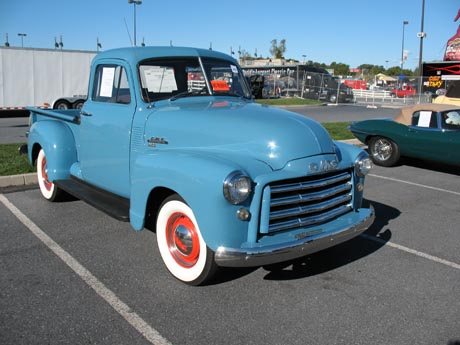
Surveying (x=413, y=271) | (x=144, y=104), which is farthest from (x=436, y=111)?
(x=144, y=104)

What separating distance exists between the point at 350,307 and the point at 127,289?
1.73 meters

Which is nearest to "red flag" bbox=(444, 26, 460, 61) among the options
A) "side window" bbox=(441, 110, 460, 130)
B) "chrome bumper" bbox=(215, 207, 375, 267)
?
"side window" bbox=(441, 110, 460, 130)

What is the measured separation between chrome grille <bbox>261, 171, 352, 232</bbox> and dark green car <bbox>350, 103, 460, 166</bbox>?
16.6 feet

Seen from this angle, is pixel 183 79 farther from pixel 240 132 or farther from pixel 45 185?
pixel 45 185

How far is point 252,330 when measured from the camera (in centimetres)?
309

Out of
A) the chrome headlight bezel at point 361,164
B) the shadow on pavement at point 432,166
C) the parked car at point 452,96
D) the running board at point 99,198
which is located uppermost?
the parked car at point 452,96

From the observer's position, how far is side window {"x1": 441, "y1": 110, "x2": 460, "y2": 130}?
8242 millimetres

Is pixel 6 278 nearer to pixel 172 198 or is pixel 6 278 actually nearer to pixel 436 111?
pixel 172 198

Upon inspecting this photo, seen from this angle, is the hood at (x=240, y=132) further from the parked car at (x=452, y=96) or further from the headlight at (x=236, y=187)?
the parked car at (x=452, y=96)

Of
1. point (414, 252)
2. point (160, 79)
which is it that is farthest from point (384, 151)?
point (160, 79)

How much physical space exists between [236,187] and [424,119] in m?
6.66

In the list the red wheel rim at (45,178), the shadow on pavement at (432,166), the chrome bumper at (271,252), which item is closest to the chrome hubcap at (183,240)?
the chrome bumper at (271,252)

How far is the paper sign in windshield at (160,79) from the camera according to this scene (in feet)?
15.1

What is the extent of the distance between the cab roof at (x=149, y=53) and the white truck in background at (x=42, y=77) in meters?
12.0
